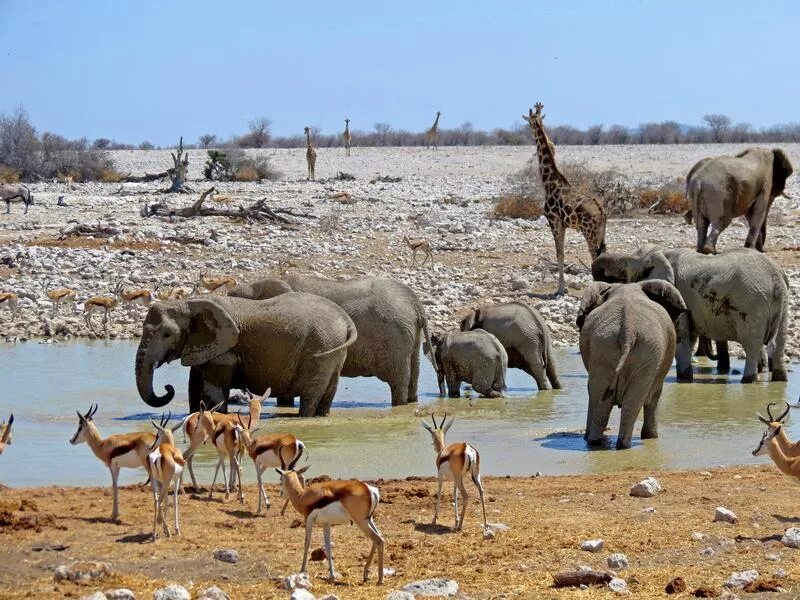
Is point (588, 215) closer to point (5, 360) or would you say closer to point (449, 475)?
point (5, 360)

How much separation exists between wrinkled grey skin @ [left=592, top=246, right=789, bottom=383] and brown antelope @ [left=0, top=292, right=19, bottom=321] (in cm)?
803

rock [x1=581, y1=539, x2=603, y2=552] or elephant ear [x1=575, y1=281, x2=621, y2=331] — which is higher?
elephant ear [x1=575, y1=281, x2=621, y2=331]

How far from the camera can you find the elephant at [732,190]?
21.4m

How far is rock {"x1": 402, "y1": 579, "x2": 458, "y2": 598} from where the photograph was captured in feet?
23.3

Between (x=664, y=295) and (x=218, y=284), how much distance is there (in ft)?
26.4

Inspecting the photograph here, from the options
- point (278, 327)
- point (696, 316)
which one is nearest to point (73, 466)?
point (278, 327)

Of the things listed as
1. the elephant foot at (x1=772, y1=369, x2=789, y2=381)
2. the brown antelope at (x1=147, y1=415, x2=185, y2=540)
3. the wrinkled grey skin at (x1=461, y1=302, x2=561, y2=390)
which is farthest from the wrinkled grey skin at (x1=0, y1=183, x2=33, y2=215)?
the brown antelope at (x1=147, y1=415, x2=185, y2=540)

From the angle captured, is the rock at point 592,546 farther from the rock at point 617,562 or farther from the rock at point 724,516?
the rock at point 724,516

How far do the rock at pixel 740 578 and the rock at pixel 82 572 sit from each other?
10.2 ft

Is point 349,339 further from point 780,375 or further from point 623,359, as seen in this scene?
point 780,375

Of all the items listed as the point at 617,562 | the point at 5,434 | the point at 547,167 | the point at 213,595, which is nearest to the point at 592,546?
the point at 617,562

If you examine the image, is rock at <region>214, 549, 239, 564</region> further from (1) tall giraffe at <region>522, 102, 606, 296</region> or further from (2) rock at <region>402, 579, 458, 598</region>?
(1) tall giraffe at <region>522, 102, 606, 296</region>

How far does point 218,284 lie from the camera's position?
2019 cm

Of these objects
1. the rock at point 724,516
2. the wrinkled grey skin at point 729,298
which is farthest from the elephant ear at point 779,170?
the rock at point 724,516
